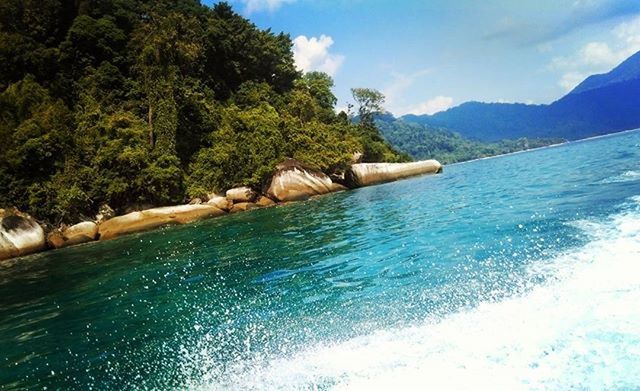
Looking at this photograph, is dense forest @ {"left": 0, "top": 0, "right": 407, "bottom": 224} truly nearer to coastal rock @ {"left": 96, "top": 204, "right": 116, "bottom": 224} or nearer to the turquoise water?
coastal rock @ {"left": 96, "top": 204, "right": 116, "bottom": 224}

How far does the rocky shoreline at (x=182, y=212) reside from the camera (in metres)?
25.1

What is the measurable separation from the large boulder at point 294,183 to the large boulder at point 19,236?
54.3 feet

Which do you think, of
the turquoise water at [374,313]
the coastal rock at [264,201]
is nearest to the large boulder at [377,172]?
the coastal rock at [264,201]

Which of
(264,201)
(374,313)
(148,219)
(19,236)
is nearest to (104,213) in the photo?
(148,219)

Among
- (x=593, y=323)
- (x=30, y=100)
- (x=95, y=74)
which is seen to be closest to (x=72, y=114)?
(x=30, y=100)

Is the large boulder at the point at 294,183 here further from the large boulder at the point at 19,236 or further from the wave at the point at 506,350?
the wave at the point at 506,350

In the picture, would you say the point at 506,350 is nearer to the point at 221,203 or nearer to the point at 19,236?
the point at 19,236

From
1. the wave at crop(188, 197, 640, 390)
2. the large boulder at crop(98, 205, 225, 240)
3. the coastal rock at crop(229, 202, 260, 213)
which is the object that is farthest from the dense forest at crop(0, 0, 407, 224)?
the wave at crop(188, 197, 640, 390)

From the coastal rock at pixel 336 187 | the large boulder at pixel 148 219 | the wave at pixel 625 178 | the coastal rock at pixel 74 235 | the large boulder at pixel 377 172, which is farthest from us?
the large boulder at pixel 377 172

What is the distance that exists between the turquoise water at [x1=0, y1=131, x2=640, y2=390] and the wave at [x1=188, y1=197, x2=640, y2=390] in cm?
2

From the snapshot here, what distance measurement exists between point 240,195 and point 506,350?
30837 millimetres

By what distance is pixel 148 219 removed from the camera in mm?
27906

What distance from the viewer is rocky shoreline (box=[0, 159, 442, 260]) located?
82.3 feet

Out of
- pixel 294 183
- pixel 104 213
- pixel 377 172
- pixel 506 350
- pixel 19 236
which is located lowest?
pixel 506 350
